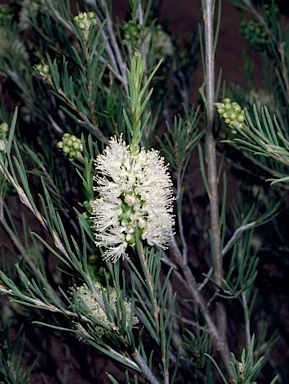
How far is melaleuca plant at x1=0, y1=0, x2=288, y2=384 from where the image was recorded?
0.24m

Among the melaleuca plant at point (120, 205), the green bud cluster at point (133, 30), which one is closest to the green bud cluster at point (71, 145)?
the melaleuca plant at point (120, 205)

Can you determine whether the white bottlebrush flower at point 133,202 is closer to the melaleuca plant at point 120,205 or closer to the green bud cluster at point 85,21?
the melaleuca plant at point 120,205

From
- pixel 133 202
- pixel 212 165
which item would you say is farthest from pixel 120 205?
pixel 212 165

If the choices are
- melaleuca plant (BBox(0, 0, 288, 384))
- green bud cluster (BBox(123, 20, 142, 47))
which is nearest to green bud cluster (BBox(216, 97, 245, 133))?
melaleuca plant (BBox(0, 0, 288, 384))

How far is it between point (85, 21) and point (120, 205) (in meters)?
0.14

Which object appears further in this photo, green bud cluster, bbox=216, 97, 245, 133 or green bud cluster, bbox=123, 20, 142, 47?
green bud cluster, bbox=123, 20, 142, 47

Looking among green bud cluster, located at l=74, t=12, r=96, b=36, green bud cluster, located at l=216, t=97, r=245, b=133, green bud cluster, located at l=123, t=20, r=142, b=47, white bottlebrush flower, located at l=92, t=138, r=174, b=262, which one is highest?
green bud cluster, located at l=123, t=20, r=142, b=47

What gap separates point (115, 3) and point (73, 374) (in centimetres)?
77

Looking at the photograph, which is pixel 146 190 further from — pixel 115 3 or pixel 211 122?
pixel 115 3

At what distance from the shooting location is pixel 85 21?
321 millimetres

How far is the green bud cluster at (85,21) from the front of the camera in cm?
32

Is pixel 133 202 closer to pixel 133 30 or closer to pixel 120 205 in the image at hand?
pixel 120 205

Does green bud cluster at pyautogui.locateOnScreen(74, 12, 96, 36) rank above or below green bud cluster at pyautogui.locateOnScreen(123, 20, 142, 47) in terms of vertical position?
below

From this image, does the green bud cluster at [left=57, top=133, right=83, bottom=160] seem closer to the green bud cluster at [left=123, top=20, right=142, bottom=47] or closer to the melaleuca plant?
the melaleuca plant
